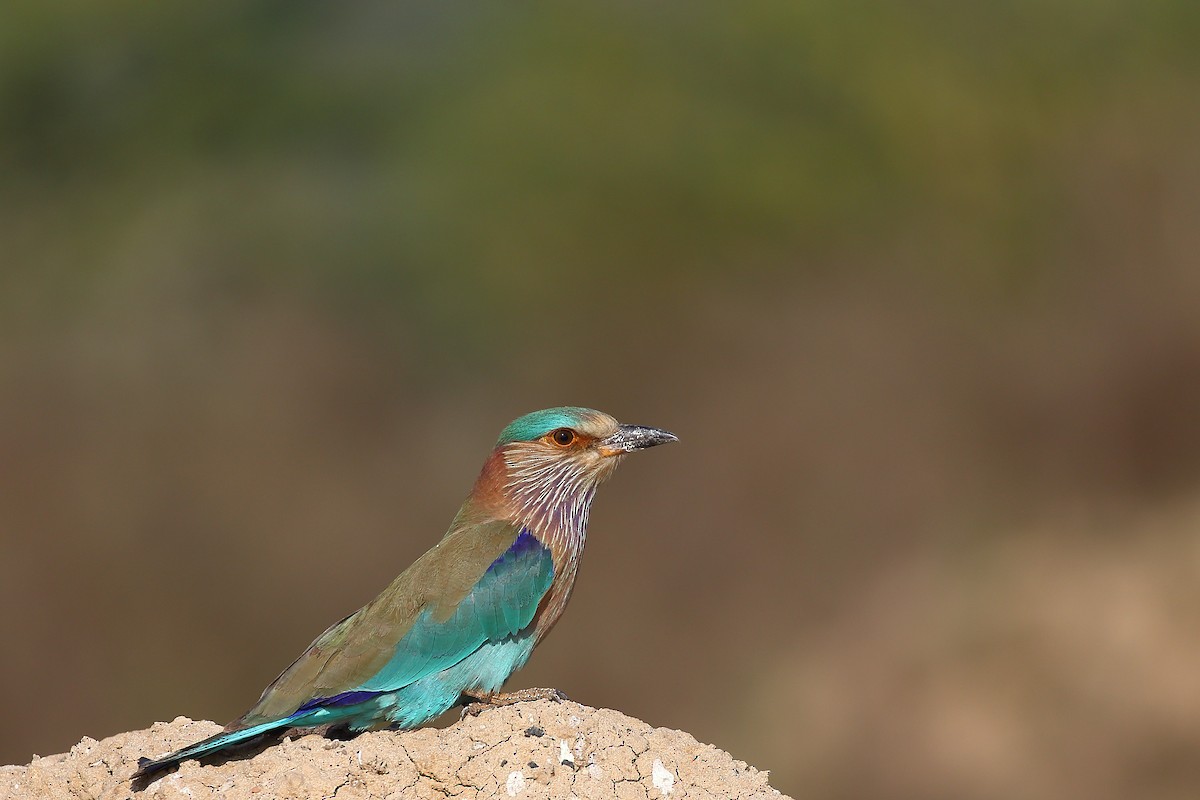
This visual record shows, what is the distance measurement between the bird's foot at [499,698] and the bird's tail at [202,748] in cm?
50

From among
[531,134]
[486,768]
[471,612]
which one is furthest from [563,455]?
[531,134]

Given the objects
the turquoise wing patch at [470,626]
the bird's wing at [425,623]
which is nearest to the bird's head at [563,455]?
the bird's wing at [425,623]

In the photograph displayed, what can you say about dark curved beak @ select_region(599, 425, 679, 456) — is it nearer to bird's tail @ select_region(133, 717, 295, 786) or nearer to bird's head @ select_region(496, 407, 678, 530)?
bird's head @ select_region(496, 407, 678, 530)

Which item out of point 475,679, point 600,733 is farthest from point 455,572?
point 600,733

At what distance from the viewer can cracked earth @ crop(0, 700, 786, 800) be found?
11.9ft

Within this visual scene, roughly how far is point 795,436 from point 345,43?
5978mm

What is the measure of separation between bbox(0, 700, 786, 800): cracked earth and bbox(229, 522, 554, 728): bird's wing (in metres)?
0.26

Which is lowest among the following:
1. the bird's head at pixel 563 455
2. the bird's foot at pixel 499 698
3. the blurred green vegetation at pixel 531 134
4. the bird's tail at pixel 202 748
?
the bird's tail at pixel 202 748

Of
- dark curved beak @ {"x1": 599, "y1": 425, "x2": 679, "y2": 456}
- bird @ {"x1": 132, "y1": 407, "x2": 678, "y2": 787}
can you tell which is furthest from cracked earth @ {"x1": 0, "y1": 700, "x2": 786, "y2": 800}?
dark curved beak @ {"x1": 599, "y1": 425, "x2": 679, "y2": 456}

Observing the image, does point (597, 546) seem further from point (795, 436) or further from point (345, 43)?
point (345, 43)

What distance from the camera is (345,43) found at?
1375cm

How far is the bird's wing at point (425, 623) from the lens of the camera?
4.09 m

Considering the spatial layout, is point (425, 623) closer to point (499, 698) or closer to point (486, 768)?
point (499, 698)

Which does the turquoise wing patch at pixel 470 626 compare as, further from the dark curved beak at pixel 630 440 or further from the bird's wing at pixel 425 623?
the dark curved beak at pixel 630 440
